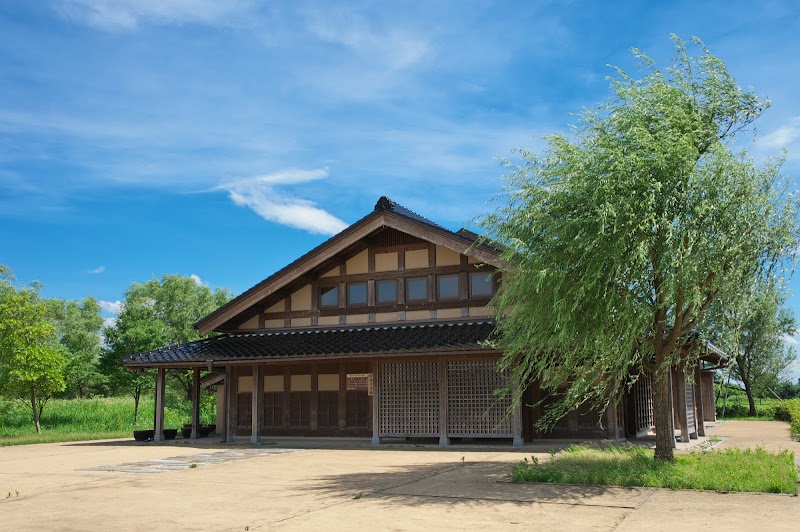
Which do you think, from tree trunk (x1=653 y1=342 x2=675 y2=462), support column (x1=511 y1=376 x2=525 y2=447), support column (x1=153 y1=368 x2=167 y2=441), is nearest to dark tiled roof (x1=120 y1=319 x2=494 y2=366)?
support column (x1=153 y1=368 x2=167 y2=441)

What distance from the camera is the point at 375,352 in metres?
20.2

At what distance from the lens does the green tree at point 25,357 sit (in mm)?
28516

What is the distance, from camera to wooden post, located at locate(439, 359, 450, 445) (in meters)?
20.7

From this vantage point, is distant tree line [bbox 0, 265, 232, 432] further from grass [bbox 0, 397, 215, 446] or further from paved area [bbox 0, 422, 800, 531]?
paved area [bbox 0, 422, 800, 531]

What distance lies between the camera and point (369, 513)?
32.0 ft

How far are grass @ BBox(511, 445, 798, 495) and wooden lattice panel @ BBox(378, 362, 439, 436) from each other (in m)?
7.43

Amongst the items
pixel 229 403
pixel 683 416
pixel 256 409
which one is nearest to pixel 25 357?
pixel 229 403

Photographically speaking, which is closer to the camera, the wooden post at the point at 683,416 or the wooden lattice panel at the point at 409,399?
the wooden post at the point at 683,416

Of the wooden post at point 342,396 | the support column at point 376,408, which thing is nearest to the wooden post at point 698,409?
the support column at point 376,408

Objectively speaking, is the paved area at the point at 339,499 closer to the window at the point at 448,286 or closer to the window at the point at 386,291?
the window at the point at 448,286

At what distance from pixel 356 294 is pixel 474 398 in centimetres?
555

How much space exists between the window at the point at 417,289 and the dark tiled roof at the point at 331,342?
2.83ft

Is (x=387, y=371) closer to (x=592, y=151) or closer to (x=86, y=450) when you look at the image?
(x=86, y=450)

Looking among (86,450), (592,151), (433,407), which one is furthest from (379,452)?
(592,151)
